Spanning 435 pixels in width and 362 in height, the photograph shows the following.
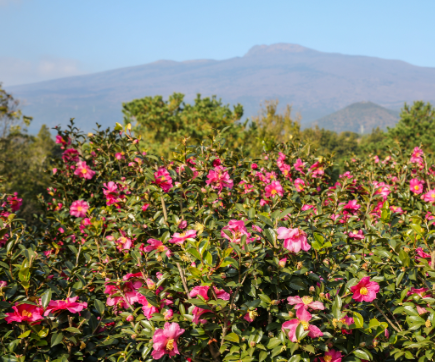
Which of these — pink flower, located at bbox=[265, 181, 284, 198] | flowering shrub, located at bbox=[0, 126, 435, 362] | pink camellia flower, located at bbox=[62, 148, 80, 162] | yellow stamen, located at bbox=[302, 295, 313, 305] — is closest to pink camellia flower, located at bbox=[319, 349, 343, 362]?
flowering shrub, located at bbox=[0, 126, 435, 362]

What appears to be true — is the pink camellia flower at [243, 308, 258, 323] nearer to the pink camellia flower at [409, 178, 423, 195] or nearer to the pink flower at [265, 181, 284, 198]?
the pink flower at [265, 181, 284, 198]

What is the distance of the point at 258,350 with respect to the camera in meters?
1.23

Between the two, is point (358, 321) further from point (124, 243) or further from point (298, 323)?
point (124, 243)

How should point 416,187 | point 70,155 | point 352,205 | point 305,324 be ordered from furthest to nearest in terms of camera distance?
point 70,155, point 416,187, point 352,205, point 305,324

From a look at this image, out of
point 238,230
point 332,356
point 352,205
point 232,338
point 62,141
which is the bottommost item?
point 332,356

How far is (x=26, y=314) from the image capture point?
119 centimetres

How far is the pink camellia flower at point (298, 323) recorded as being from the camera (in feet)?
3.64

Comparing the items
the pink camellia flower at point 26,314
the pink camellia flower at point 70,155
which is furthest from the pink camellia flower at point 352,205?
the pink camellia flower at point 70,155

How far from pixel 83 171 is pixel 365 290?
8.72ft

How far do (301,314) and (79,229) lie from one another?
7.21 feet

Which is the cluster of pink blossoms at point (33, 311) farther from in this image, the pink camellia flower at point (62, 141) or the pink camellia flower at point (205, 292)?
the pink camellia flower at point (62, 141)

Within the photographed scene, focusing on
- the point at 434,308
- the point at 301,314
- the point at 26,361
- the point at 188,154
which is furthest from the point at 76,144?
the point at 434,308

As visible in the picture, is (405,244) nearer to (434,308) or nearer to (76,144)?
(434,308)

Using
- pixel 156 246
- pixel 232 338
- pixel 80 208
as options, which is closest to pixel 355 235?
pixel 232 338
